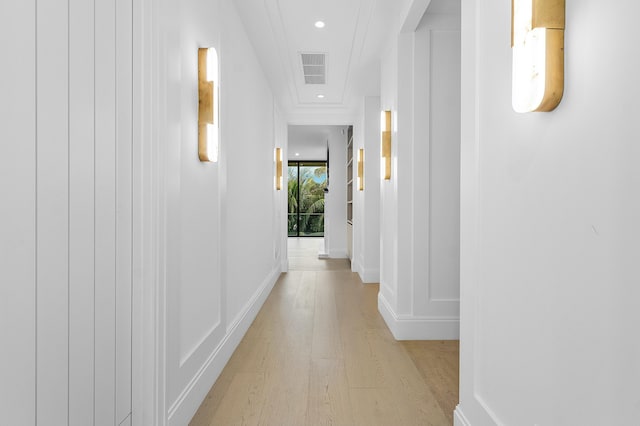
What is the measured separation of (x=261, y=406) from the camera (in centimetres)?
199

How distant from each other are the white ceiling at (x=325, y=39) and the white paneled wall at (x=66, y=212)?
1873mm

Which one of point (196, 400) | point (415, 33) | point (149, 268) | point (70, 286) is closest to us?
point (70, 286)

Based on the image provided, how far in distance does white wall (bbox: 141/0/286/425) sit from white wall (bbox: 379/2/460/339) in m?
1.28

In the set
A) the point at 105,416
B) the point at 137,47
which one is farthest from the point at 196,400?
the point at 137,47

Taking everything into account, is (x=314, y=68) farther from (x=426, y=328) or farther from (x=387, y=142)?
(x=426, y=328)

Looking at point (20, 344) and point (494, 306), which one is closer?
point (20, 344)

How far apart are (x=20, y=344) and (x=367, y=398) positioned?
164 centimetres

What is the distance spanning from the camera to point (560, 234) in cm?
103

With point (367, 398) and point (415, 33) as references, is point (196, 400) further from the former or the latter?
point (415, 33)

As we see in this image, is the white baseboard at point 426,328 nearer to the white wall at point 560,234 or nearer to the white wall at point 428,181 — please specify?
the white wall at point 428,181

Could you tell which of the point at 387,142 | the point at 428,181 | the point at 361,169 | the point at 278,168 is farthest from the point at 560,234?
the point at 278,168

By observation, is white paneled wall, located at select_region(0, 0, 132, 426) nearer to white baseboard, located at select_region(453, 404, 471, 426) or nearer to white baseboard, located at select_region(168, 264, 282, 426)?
white baseboard, located at select_region(168, 264, 282, 426)

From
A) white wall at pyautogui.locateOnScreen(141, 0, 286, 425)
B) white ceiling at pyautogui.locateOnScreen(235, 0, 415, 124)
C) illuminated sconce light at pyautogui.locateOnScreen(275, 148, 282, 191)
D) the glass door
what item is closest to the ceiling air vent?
white ceiling at pyautogui.locateOnScreen(235, 0, 415, 124)

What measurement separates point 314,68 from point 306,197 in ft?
30.1
